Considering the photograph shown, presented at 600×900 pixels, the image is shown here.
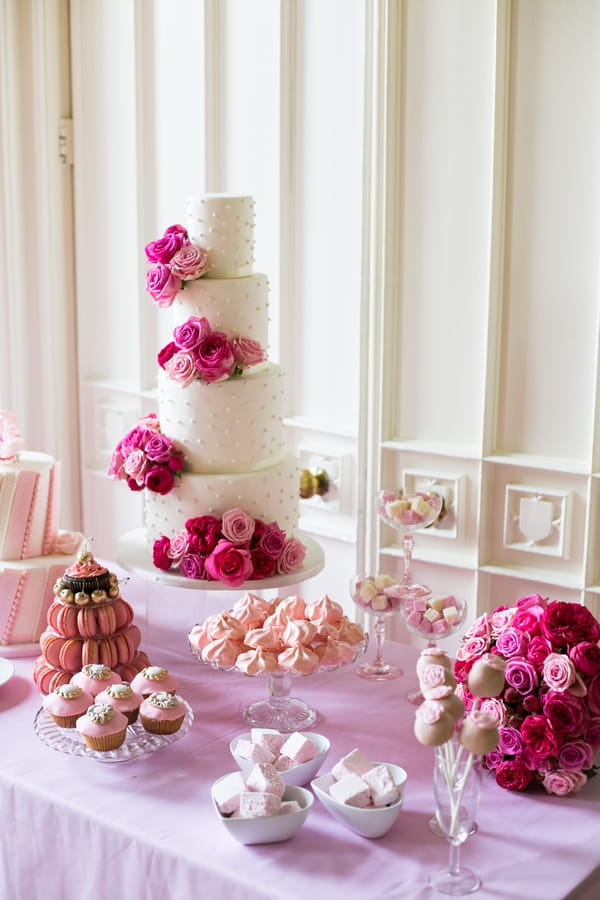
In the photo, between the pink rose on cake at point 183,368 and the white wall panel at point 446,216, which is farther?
the white wall panel at point 446,216

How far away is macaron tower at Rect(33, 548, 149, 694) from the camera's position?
2.17m

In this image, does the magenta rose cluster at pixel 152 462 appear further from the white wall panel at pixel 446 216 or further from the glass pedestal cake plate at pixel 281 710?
the white wall panel at pixel 446 216

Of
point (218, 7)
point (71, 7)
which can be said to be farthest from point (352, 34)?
point (71, 7)

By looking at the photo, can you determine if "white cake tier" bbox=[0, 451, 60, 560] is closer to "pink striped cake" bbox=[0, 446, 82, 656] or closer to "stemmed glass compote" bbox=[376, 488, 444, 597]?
"pink striped cake" bbox=[0, 446, 82, 656]

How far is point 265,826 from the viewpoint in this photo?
Answer: 1.69 meters

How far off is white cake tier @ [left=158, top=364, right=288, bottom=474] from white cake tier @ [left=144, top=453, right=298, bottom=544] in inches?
1.5

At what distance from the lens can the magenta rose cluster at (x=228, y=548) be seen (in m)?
2.30

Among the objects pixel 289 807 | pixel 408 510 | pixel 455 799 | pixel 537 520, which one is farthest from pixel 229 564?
pixel 537 520

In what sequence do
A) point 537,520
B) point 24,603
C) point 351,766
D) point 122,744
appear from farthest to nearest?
point 537,520 → point 24,603 → point 122,744 → point 351,766

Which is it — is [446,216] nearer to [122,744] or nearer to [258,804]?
[122,744]

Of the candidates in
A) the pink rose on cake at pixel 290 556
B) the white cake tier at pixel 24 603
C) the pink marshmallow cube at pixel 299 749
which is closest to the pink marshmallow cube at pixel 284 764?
the pink marshmallow cube at pixel 299 749

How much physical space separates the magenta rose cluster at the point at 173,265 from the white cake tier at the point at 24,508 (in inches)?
19.9

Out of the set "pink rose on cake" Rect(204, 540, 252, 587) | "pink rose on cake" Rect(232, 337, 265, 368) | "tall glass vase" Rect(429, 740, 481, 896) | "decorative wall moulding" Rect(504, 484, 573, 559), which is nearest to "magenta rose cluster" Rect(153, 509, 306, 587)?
"pink rose on cake" Rect(204, 540, 252, 587)

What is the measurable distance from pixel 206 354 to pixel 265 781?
96cm
